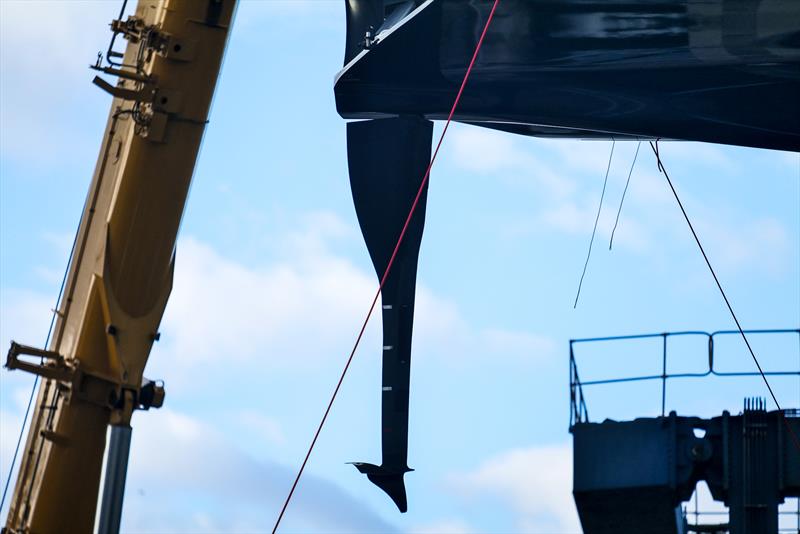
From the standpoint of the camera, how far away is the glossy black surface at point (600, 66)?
1833cm

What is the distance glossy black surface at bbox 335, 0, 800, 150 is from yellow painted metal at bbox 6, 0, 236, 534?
19.4 ft

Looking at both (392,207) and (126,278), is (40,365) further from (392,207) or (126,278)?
(392,207)

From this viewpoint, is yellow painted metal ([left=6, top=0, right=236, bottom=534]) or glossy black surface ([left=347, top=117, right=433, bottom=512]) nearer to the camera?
yellow painted metal ([left=6, top=0, right=236, bottom=534])

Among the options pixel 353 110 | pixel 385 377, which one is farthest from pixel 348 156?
pixel 385 377

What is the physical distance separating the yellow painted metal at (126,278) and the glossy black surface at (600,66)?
5.92 metres

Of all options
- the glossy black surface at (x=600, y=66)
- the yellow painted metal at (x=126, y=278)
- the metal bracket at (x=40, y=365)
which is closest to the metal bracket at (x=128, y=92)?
the yellow painted metal at (x=126, y=278)

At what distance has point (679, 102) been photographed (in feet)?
62.4

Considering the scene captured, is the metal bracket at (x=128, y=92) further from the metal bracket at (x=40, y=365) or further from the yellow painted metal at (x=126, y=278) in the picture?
the metal bracket at (x=40, y=365)

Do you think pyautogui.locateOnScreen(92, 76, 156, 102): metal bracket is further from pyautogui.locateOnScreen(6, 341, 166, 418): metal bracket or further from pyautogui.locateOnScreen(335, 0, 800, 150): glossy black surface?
pyautogui.locateOnScreen(335, 0, 800, 150): glossy black surface

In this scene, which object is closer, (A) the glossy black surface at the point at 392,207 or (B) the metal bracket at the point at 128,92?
(B) the metal bracket at the point at 128,92

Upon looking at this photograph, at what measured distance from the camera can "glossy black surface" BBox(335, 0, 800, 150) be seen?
18328 mm

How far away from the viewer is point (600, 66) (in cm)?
1886

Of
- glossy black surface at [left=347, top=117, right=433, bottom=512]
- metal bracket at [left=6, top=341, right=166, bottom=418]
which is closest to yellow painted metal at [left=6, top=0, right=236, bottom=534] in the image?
metal bracket at [left=6, top=341, right=166, bottom=418]

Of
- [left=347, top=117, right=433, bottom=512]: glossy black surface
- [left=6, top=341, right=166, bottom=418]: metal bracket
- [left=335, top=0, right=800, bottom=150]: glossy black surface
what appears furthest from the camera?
[left=347, top=117, right=433, bottom=512]: glossy black surface
